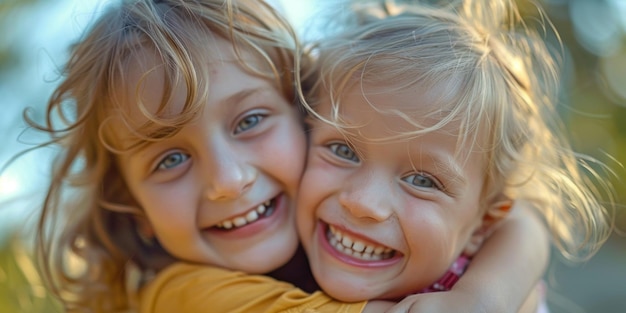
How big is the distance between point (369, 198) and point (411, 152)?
0.32 ft

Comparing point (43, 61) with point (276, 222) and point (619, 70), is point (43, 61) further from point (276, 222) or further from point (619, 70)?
point (619, 70)

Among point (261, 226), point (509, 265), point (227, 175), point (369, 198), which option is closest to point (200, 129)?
point (227, 175)

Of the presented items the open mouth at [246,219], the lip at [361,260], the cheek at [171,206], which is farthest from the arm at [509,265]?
the cheek at [171,206]

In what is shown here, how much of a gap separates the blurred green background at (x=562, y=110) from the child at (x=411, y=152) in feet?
0.98

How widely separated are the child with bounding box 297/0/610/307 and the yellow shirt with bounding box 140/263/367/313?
0.13 ft

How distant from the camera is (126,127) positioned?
1186 mm

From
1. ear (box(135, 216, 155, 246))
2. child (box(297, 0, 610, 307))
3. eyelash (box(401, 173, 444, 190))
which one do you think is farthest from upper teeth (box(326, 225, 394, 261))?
ear (box(135, 216, 155, 246))

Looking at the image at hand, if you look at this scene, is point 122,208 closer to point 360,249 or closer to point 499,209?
point 360,249

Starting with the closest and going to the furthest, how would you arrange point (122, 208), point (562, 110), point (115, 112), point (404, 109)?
point (404, 109) < point (115, 112) < point (122, 208) < point (562, 110)

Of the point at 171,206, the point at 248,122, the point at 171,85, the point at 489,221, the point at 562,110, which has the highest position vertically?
the point at 171,85

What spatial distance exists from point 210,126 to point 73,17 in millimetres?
359

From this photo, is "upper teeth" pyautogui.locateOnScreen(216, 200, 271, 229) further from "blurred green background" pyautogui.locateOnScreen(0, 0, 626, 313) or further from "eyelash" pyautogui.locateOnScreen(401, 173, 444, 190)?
"blurred green background" pyautogui.locateOnScreen(0, 0, 626, 313)

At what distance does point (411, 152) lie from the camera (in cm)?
107

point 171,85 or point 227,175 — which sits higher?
point 171,85
